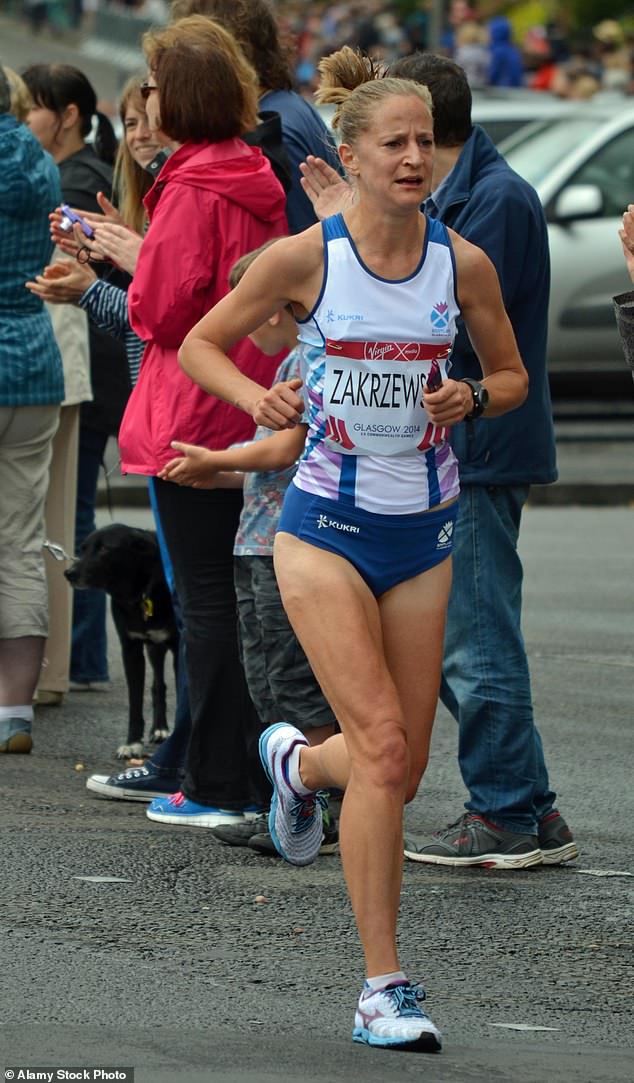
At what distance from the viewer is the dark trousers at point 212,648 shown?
6.10m

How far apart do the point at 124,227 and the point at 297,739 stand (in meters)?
2.01

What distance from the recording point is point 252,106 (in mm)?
6059

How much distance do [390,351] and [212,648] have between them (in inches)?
70.3

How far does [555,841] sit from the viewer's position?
236 inches

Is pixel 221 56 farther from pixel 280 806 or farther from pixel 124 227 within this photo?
pixel 280 806

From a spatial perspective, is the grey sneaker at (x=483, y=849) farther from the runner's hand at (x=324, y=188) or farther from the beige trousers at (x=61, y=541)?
the beige trousers at (x=61, y=541)

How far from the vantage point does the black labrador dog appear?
24.0 feet

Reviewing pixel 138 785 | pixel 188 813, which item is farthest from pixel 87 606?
pixel 188 813

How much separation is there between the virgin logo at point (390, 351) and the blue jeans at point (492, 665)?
4.15 ft

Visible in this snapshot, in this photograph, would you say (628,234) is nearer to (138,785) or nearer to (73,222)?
(73,222)

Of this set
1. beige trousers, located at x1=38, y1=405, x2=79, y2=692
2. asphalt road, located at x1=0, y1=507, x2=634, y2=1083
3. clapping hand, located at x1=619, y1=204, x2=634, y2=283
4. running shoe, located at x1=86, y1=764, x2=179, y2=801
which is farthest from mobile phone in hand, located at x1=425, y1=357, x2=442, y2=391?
beige trousers, located at x1=38, y1=405, x2=79, y2=692

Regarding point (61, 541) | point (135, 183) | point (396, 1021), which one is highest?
point (135, 183)

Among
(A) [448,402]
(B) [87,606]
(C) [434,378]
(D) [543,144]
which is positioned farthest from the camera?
(D) [543,144]

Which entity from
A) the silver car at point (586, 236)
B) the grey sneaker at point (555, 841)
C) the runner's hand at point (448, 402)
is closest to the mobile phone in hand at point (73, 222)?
the runner's hand at point (448, 402)
